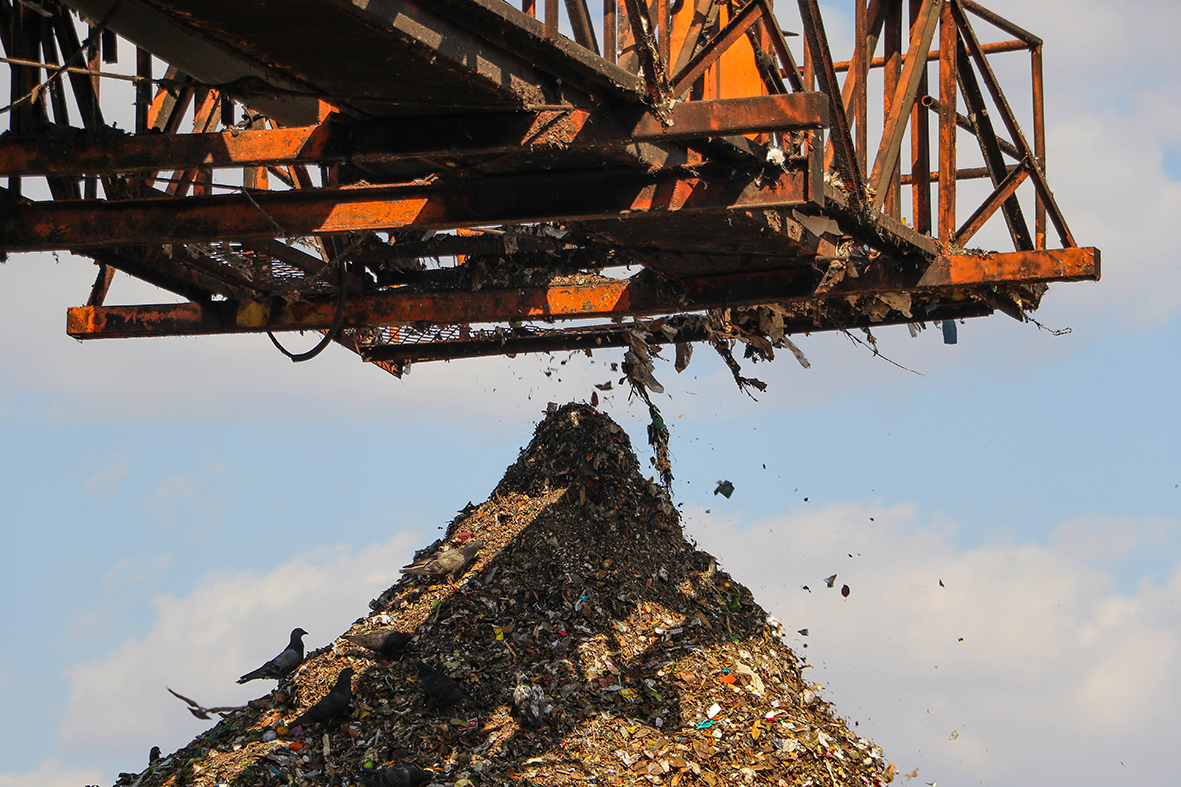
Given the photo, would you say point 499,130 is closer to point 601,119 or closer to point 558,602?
point 601,119

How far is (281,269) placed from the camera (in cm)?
754

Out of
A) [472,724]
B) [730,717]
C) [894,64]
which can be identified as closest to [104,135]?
[894,64]

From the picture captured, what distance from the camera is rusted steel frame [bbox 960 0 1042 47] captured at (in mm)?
6934

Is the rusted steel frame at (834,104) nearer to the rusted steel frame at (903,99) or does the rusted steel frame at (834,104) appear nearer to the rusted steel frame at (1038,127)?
the rusted steel frame at (903,99)

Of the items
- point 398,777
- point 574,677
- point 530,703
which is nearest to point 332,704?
point 398,777

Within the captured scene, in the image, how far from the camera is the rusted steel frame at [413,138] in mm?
4352

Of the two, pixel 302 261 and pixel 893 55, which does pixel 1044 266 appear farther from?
pixel 302 261

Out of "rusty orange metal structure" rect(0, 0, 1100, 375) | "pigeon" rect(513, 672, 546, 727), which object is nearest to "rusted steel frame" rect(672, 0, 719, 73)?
"rusty orange metal structure" rect(0, 0, 1100, 375)

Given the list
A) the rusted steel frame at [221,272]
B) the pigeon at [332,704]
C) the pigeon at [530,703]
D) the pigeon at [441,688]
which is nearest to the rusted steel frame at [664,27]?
the rusted steel frame at [221,272]

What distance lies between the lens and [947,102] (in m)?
6.35

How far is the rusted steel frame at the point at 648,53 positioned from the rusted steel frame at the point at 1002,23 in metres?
3.28

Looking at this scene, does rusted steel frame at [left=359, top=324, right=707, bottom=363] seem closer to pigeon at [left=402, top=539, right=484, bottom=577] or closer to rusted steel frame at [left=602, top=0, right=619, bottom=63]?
pigeon at [left=402, top=539, right=484, bottom=577]

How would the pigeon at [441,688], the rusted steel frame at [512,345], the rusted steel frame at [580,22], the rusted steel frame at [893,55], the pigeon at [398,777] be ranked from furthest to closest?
the rusted steel frame at [512,345] < the pigeon at [441,688] < the pigeon at [398,777] < the rusted steel frame at [893,55] < the rusted steel frame at [580,22]

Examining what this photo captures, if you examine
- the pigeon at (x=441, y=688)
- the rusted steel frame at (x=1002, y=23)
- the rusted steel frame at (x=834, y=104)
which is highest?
the rusted steel frame at (x=1002, y=23)
